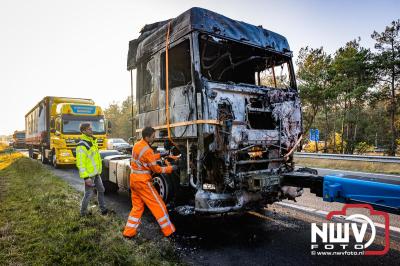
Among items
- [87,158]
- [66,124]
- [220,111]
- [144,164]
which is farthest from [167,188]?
[66,124]

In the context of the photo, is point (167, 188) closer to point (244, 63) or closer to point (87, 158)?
point (87, 158)

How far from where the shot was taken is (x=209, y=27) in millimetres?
4090

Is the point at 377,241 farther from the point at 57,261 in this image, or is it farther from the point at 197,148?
the point at 57,261

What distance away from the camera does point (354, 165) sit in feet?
36.2

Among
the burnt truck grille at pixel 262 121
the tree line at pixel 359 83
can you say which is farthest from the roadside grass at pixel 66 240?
the tree line at pixel 359 83

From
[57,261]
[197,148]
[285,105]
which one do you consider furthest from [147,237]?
[285,105]

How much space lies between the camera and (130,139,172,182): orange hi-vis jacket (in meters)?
4.02

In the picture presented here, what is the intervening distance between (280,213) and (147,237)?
248cm

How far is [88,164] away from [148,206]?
72.5 inches

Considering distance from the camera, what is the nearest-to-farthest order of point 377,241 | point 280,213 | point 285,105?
point 377,241
point 285,105
point 280,213

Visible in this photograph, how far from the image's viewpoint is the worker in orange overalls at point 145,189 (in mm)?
3938

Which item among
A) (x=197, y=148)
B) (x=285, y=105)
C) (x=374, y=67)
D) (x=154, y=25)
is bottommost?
(x=197, y=148)

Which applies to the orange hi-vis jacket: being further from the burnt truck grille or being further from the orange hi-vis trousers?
the burnt truck grille

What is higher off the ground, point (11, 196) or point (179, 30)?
point (179, 30)
